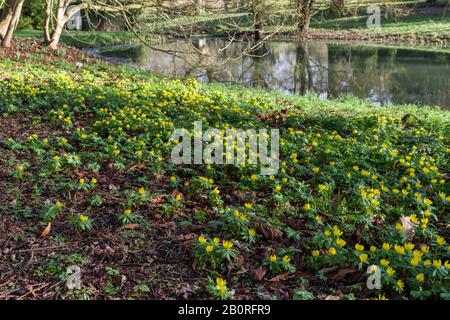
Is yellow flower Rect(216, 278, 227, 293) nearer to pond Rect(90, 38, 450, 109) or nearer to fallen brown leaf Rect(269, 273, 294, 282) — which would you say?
fallen brown leaf Rect(269, 273, 294, 282)

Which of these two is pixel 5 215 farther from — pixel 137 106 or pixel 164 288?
pixel 137 106

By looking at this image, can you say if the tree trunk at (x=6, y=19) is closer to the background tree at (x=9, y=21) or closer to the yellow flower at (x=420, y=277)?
the background tree at (x=9, y=21)

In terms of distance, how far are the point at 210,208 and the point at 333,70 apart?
12.7 m

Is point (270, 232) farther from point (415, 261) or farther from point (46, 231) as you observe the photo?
point (46, 231)

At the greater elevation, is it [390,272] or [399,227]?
[399,227]

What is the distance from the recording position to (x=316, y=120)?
7.02 m

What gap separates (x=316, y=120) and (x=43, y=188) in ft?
13.7

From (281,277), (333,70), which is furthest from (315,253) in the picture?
(333,70)

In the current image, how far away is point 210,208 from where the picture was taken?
161 inches

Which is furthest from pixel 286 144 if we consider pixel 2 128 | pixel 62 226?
pixel 2 128
